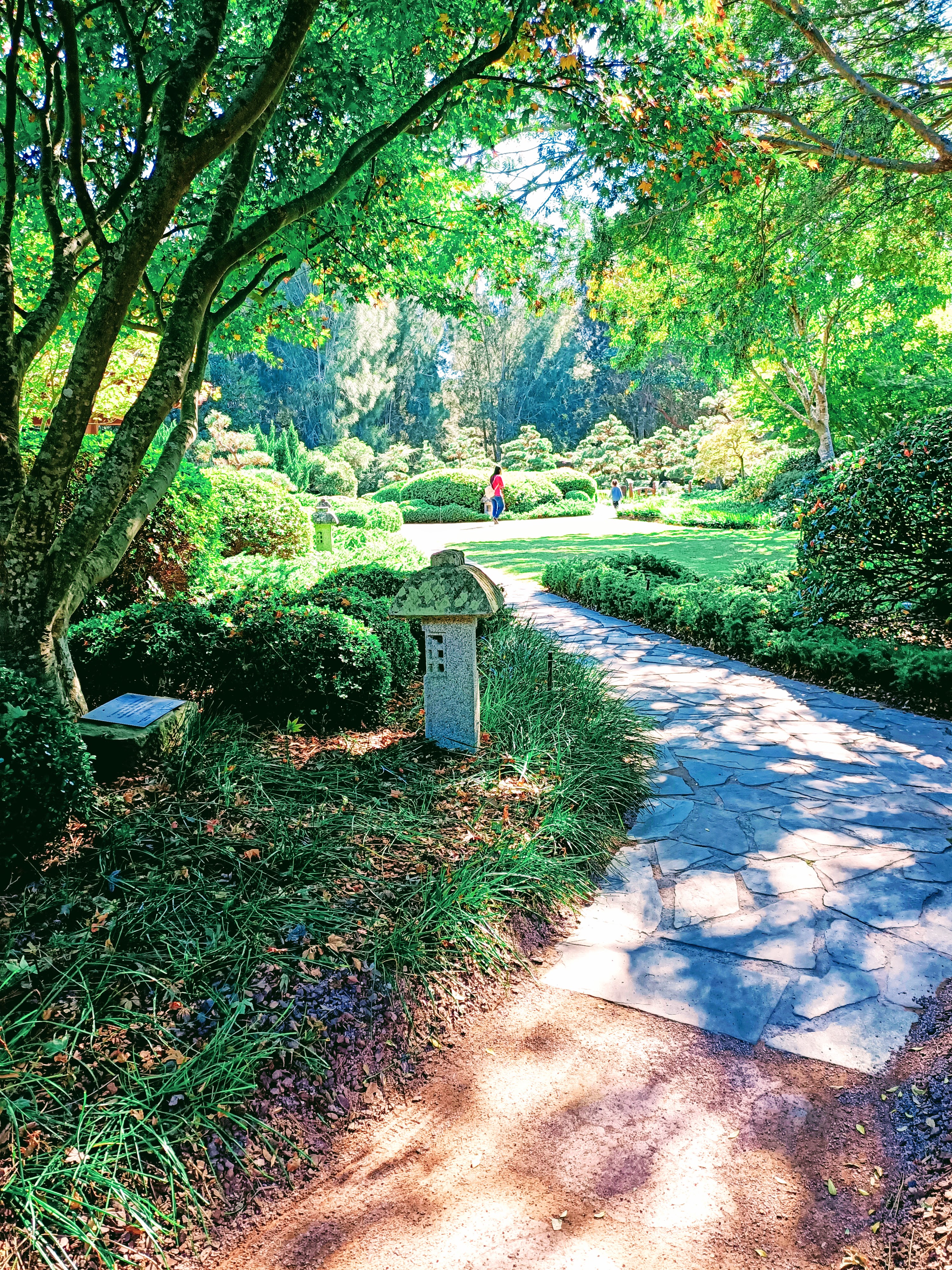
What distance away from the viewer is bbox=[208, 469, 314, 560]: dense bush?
8.66 metres

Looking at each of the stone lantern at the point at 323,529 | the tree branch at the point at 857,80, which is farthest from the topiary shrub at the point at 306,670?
the tree branch at the point at 857,80

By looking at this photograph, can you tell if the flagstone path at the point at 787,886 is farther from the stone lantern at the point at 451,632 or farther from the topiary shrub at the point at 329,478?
the topiary shrub at the point at 329,478

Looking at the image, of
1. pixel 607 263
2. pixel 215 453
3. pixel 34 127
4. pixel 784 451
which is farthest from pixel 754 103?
pixel 215 453

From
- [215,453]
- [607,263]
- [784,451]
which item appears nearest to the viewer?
[607,263]

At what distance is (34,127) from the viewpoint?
453 cm

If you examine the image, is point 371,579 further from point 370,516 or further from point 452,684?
point 370,516

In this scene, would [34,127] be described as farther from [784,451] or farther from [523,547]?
[784,451]

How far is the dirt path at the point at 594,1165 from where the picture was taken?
68.6 inches

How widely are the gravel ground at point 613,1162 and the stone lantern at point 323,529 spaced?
27.2ft

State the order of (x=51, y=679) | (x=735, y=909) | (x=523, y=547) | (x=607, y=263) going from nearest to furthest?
(x=735, y=909) → (x=51, y=679) → (x=607, y=263) → (x=523, y=547)

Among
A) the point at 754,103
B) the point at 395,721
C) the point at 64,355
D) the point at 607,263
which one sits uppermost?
the point at 754,103

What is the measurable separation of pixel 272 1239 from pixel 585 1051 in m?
1.05

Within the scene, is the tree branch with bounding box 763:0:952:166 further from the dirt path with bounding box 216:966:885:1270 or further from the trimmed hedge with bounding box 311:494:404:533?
the trimmed hedge with bounding box 311:494:404:533

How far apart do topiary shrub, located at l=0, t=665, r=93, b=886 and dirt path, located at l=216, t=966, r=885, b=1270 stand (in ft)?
5.26
